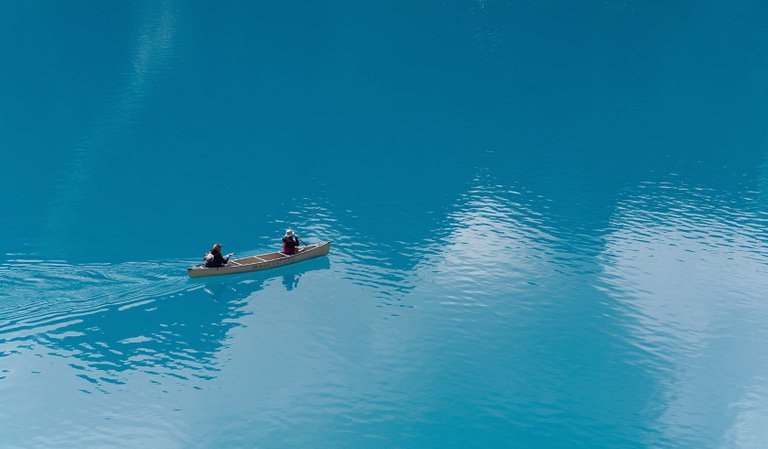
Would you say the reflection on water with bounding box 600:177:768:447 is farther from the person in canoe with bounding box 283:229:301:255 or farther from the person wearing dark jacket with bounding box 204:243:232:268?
the person wearing dark jacket with bounding box 204:243:232:268

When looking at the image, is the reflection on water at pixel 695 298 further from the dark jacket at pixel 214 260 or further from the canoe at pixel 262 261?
the dark jacket at pixel 214 260

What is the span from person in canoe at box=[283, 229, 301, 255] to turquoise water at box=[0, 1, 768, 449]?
143cm

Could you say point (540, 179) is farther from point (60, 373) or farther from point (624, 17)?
point (624, 17)

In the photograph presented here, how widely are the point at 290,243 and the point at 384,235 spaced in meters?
6.82

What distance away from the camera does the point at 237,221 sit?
45031 mm

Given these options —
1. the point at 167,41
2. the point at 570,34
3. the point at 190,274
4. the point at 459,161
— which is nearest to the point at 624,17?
the point at 570,34

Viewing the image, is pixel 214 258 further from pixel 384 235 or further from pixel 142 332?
pixel 384 235

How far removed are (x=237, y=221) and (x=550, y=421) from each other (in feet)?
77.9

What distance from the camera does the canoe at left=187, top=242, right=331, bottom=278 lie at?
38.1 meters

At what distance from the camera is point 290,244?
40.4 meters

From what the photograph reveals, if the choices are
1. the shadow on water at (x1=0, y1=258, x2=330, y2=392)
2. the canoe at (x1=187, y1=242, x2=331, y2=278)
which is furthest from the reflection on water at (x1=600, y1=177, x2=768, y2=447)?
the shadow on water at (x1=0, y1=258, x2=330, y2=392)

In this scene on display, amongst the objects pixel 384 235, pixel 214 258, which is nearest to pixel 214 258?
pixel 214 258

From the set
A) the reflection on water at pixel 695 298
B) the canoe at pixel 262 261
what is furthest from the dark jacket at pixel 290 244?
the reflection on water at pixel 695 298

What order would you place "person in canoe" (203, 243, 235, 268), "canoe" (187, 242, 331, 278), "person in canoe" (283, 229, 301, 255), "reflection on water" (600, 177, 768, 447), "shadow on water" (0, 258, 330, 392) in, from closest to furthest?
1. "reflection on water" (600, 177, 768, 447)
2. "shadow on water" (0, 258, 330, 392)
3. "person in canoe" (203, 243, 235, 268)
4. "canoe" (187, 242, 331, 278)
5. "person in canoe" (283, 229, 301, 255)
